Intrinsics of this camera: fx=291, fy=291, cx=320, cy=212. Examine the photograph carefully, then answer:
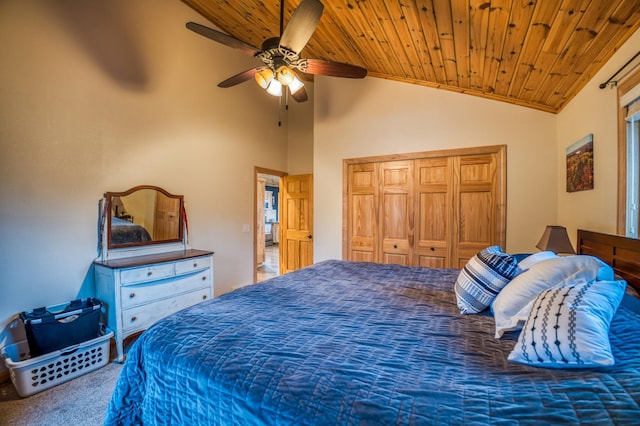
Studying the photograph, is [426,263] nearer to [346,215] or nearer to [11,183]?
[346,215]

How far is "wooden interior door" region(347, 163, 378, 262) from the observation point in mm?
4016

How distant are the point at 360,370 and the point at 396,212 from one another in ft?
10.2

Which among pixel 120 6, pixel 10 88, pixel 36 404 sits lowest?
pixel 36 404

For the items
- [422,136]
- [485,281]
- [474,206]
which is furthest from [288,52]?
[474,206]

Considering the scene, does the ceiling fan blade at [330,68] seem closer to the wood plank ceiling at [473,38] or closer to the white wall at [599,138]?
the wood plank ceiling at [473,38]

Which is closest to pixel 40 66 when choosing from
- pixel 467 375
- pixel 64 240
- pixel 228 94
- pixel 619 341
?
pixel 64 240

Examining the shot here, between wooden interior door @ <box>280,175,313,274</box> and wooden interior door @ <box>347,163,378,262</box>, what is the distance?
1061 mm

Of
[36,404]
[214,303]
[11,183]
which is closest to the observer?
[214,303]

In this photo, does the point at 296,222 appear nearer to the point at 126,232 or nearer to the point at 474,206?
the point at 126,232

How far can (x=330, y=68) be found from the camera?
230cm

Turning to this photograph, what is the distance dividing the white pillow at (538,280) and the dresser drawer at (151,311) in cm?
278

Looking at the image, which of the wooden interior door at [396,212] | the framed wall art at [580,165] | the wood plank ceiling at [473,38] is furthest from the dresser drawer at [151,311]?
the framed wall art at [580,165]

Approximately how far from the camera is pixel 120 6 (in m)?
2.94

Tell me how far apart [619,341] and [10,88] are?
12.8 feet
